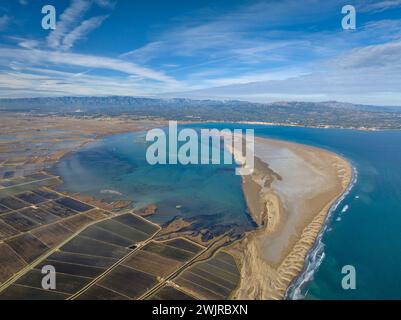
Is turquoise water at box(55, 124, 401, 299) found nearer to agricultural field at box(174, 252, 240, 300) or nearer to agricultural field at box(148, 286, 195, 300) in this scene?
agricultural field at box(174, 252, 240, 300)

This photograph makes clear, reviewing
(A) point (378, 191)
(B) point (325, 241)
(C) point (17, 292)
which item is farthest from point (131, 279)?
(A) point (378, 191)

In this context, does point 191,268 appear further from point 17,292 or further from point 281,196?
point 281,196

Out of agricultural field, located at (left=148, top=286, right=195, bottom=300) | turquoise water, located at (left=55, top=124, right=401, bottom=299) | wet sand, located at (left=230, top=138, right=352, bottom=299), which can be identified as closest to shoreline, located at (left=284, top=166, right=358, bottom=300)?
turquoise water, located at (left=55, top=124, right=401, bottom=299)

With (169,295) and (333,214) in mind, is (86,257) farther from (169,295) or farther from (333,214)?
(333,214)
